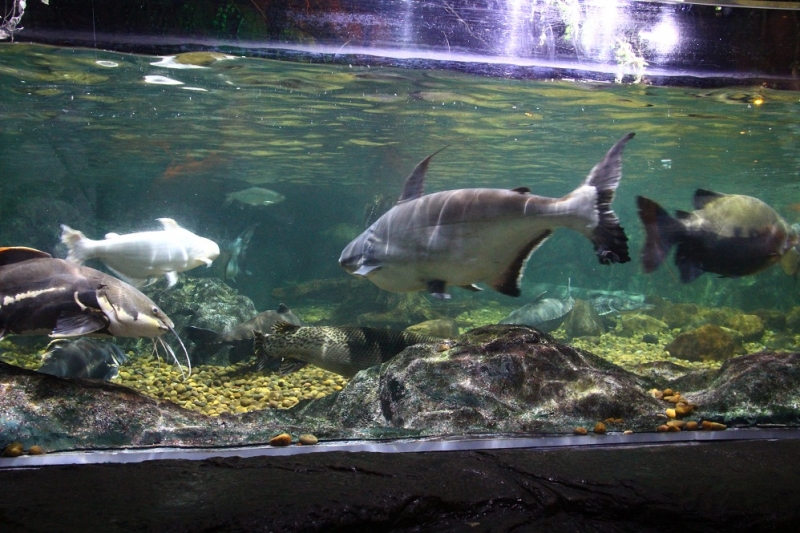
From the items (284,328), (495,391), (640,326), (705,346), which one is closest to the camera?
(495,391)

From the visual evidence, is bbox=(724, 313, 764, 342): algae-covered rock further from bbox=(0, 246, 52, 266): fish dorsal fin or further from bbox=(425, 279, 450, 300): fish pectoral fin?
bbox=(0, 246, 52, 266): fish dorsal fin

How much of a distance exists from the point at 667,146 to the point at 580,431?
2047cm

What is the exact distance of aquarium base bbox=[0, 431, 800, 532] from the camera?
6.02 feet

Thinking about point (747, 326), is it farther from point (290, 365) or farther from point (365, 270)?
point (365, 270)

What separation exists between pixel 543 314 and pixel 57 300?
1255 cm

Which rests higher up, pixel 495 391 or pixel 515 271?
pixel 515 271

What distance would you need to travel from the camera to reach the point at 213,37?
496cm

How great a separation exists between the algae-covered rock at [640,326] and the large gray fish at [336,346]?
10.5 metres

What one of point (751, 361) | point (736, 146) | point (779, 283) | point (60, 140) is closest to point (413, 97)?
point (751, 361)

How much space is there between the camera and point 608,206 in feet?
10.2

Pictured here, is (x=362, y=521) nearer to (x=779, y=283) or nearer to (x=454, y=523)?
(x=454, y=523)

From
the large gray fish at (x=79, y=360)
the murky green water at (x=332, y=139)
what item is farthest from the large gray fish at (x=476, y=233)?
the large gray fish at (x=79, y=360)

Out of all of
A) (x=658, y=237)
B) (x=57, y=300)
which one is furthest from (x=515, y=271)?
(x=57, y=300)

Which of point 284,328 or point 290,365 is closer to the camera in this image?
point 290,365
